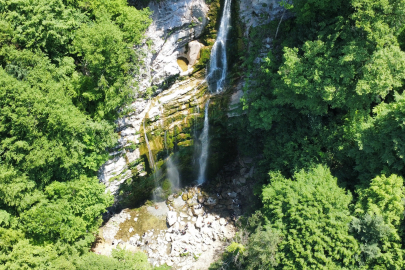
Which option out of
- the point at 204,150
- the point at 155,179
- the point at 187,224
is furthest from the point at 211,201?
the point at 155,179

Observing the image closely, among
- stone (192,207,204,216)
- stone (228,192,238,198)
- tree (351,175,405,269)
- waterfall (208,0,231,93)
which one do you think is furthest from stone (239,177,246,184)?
tree (351,175,405,269)

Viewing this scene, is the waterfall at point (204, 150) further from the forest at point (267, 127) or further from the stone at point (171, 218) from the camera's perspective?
the forest at point (267, 127)

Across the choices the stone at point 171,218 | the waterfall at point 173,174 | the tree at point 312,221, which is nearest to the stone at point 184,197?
the waterfall at point 173,174

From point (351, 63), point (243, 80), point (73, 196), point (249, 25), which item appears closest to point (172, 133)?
point (243, 80)

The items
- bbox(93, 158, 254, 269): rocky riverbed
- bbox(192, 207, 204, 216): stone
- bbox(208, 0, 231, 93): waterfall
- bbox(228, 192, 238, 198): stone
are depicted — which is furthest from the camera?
bbox(228, 192, 238, 198): stone

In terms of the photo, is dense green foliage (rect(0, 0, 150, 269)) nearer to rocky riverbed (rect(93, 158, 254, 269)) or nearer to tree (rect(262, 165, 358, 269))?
rocky riverbed (rect(93, 158, 254, 269))

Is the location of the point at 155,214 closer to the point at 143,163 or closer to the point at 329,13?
the point at 143,163

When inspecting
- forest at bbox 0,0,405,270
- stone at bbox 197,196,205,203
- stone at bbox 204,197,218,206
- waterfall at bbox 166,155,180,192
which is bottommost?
stone at bbox 204,197,218,206
